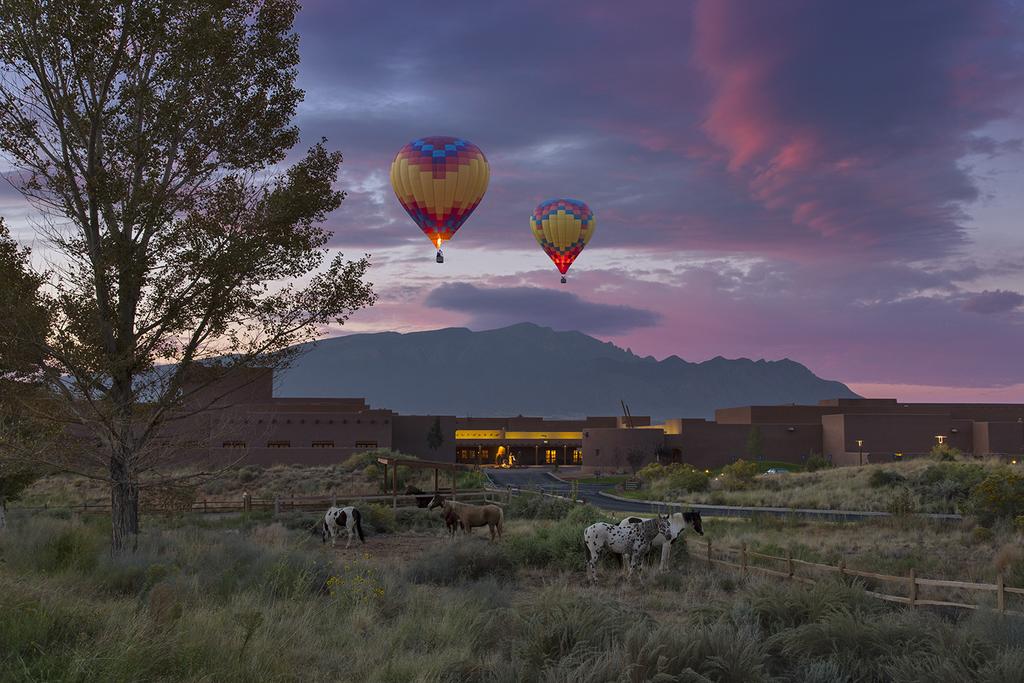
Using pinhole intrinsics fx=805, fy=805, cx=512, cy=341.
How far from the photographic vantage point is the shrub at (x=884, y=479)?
51.2 meters

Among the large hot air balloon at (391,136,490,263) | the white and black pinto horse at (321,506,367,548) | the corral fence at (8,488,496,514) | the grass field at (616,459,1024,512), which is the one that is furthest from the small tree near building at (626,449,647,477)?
the white and black pinto horse at (321,506,367,548)

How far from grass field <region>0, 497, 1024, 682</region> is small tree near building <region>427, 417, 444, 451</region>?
82262 mm

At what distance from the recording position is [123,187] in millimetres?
15938

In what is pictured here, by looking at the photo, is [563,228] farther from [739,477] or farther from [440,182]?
[739,477]

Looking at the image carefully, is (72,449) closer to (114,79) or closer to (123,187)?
(123,187)

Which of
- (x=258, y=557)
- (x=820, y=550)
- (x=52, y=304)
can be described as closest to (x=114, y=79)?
(x=52, y=304)

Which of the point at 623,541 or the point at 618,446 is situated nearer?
the point at 623,541

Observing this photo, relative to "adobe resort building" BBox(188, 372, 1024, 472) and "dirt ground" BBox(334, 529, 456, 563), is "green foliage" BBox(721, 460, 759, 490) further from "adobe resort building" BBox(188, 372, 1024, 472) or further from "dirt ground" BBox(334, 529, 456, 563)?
"dirt ground" BBox(334, 529, 456, 563)

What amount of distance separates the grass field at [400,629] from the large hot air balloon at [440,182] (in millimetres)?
36683

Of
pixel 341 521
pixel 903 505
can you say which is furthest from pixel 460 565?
pixel 903 505

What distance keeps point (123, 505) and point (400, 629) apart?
8.93 meters

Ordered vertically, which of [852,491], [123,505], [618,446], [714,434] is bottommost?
[852,491]

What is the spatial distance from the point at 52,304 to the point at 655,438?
9023cm

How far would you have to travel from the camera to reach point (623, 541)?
20.6 metres
